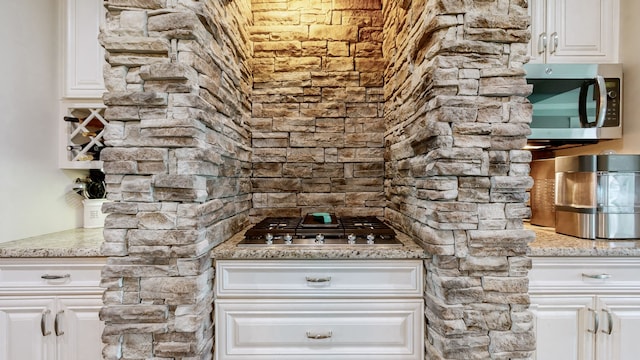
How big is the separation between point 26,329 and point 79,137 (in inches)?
45.5

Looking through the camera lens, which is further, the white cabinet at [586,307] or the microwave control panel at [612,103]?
the microwave control panel at [612,103]

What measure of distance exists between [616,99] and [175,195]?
2403 mm

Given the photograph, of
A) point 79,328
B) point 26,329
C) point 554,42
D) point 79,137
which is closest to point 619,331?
point 554,42

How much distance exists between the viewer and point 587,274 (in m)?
1.41

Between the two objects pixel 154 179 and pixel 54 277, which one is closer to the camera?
pixel 154 179

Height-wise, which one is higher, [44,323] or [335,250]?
[335,250]

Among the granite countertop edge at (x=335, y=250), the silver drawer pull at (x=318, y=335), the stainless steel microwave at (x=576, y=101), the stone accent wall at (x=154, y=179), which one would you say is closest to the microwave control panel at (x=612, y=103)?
the stainless steel microwave at (x=576, y=101)

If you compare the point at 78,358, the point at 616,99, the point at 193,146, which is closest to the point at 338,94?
the point at 193,146

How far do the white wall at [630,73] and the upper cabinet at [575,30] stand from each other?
0.11 ft

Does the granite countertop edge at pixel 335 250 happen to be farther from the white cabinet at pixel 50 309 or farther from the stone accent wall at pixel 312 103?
the stone accent wall at pixel 312 103

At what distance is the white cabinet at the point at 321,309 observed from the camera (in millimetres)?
1357

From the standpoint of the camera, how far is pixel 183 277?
121 centimetres

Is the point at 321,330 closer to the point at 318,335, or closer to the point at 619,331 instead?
the point at 318,335

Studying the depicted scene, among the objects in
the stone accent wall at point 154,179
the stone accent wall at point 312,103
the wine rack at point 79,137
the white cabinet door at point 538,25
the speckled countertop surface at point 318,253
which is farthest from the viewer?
the stone accent wall at point 312,103
